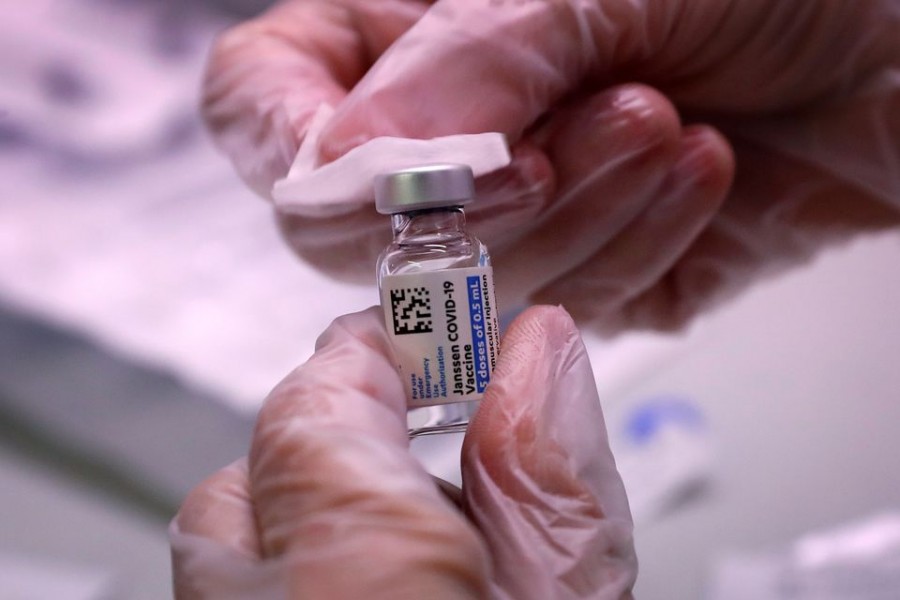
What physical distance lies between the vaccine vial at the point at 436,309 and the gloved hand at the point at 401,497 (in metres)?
0.02

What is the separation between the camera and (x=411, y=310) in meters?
0.57

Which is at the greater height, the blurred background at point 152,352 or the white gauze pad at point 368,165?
the white gauze pad at point 368,165

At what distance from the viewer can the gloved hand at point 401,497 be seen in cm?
44

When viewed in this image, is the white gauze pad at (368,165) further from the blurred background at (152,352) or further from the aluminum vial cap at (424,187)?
the blurred background at (152,352)

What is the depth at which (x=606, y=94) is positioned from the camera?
783 mm

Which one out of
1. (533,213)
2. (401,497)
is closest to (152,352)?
(533,213)

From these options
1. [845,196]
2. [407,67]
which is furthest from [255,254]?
[845,196]

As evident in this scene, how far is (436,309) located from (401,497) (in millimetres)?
160

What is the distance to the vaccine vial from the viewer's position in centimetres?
56

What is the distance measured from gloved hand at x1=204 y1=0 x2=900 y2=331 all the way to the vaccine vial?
0.13 meters

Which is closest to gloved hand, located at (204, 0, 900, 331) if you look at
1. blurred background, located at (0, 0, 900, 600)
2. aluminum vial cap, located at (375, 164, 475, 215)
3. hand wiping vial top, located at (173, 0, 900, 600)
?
hand wiping vial top, located at (173, 0, 900, 600)

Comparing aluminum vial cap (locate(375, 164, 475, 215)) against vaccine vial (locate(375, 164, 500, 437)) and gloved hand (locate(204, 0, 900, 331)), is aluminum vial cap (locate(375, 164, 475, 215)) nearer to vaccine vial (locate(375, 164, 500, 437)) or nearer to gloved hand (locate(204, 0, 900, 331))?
vaccine vial (locate(375, 164, 500, 437))

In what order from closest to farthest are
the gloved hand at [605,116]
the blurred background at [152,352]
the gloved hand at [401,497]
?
the gloved hand at [401,497] → the gloved hand at [605,116] → the blurred background at [152,352]

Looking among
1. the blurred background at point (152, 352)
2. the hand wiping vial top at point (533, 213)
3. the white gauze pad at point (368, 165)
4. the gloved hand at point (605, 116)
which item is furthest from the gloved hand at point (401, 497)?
the blurred background at point (152, 352)
